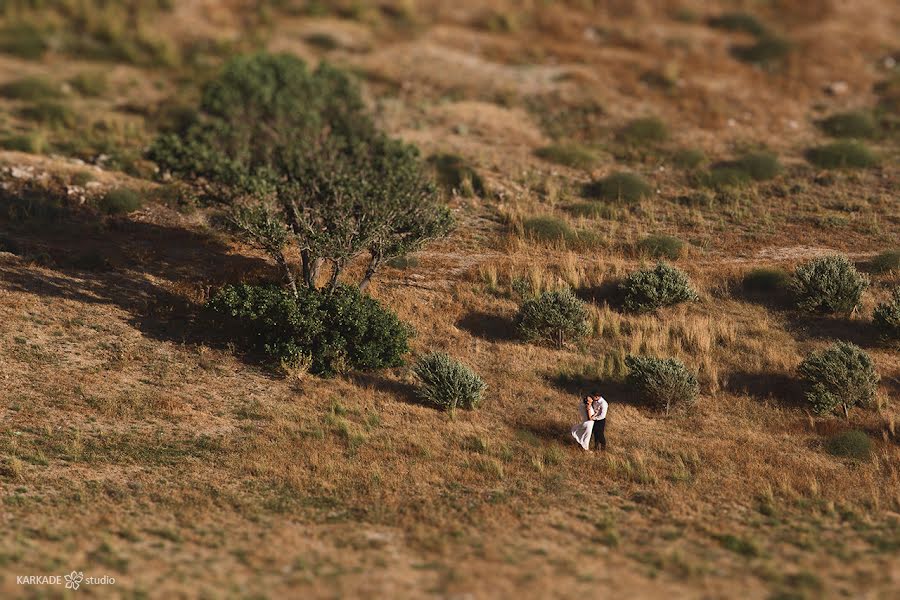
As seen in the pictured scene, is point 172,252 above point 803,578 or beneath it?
above

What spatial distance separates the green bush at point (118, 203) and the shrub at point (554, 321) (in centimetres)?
1505

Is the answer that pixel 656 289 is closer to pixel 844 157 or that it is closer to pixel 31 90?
pixel 844 157

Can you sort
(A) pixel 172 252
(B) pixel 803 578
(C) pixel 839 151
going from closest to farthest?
(B) pixel 803 578 < (A) pixel 172 252 < (C) pixel 839 151

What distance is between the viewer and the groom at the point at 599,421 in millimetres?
16766

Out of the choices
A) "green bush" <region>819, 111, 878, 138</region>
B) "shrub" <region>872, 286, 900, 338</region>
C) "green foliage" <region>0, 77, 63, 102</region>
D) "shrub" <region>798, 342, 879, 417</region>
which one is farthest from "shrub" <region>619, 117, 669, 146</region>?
"green foliage" <region>0, 77, 63, 102</region>

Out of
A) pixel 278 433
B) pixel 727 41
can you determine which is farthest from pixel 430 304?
pixel 727 41

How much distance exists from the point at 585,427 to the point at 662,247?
9.85 m

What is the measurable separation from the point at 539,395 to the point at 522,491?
13.1ft

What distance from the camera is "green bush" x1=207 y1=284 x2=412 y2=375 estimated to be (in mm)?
19297

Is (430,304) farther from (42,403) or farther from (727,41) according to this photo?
(727,41)

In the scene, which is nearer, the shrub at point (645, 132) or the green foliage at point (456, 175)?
the green foliage at point (456, 175)

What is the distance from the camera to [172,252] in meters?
24.9

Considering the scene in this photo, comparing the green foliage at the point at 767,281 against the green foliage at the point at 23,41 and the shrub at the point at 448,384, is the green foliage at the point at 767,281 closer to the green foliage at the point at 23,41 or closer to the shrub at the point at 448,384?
the shrub at the point at 448,384

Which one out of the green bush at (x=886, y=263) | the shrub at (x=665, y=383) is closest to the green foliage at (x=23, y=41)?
the shrub at (x=665, y=383)
